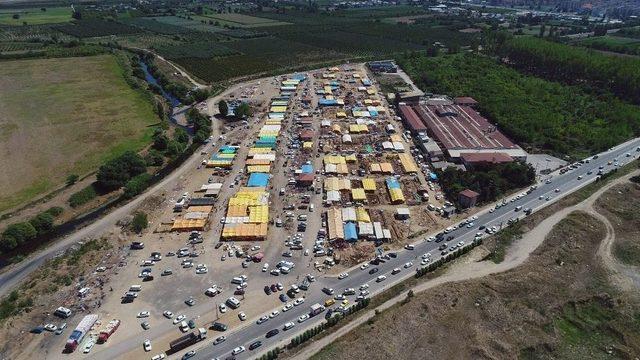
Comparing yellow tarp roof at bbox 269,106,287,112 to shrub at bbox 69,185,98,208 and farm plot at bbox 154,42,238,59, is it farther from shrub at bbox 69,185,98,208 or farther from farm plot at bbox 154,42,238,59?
farm plot at bbox 154,42,238,59

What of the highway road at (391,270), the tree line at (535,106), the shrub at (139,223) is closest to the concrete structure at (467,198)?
the highway road at (391,270)

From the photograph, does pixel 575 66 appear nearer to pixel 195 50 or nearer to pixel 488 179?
pixel 488 179

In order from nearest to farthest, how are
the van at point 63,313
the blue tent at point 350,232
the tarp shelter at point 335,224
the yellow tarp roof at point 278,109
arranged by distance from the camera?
1. the van at point 63,313
2. the blue tent at point 350,232
3. the tarp shelter at point 335,224
4. the yellow tarp roof at point 278,109

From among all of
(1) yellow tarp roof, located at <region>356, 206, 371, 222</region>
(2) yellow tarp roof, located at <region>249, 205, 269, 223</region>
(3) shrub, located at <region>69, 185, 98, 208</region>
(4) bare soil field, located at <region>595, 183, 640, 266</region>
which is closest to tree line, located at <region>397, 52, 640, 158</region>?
(4) bare soil field, located at <region>595, 183, 640, 266</region>

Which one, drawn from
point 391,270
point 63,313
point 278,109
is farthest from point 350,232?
point 278,109

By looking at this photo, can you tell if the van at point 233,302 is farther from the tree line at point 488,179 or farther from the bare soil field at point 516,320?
the tree line at point 488,179

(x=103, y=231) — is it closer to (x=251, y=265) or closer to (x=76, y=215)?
(x=76, y=215)

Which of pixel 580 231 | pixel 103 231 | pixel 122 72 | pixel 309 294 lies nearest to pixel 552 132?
pixel 580 231
